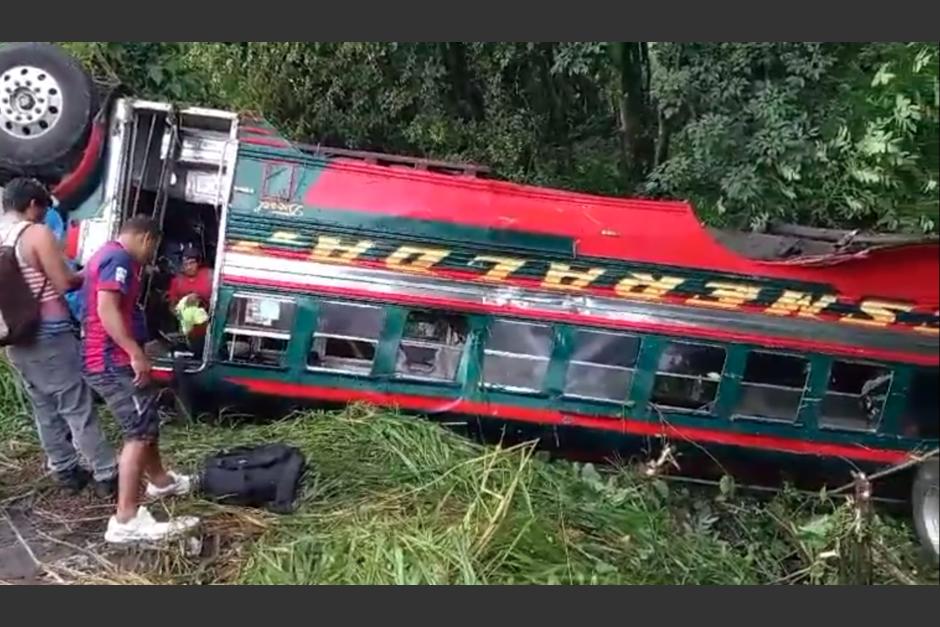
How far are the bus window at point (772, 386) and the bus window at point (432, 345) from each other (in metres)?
1.38

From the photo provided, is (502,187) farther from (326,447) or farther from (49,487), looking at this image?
(49,487)

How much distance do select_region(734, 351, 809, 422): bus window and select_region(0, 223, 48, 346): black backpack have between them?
3.07 metres

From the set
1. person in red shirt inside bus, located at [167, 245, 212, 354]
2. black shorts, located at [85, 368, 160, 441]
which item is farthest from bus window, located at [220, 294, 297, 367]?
black shorts, located at [85, 368, 160, 441]

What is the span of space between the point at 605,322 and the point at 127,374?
2.14 m

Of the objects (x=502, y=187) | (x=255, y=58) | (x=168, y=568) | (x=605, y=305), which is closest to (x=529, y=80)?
(x=502, y=187)

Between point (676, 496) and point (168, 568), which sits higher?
point (676, 496)

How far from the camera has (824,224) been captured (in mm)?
4207

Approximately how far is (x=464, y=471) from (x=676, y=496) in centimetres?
92

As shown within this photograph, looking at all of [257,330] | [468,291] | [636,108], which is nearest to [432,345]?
[468,291]

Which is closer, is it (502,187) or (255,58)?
(502,187)

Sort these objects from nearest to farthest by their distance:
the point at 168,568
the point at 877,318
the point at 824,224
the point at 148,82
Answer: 1. the point at 877,318
2. the point at 824,224
3. the point at 168,568
4. the point at 148,82

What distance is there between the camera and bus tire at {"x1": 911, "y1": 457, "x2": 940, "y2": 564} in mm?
3648

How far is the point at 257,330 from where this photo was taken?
5.44 m

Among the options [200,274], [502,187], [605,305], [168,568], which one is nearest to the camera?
[168,568]
